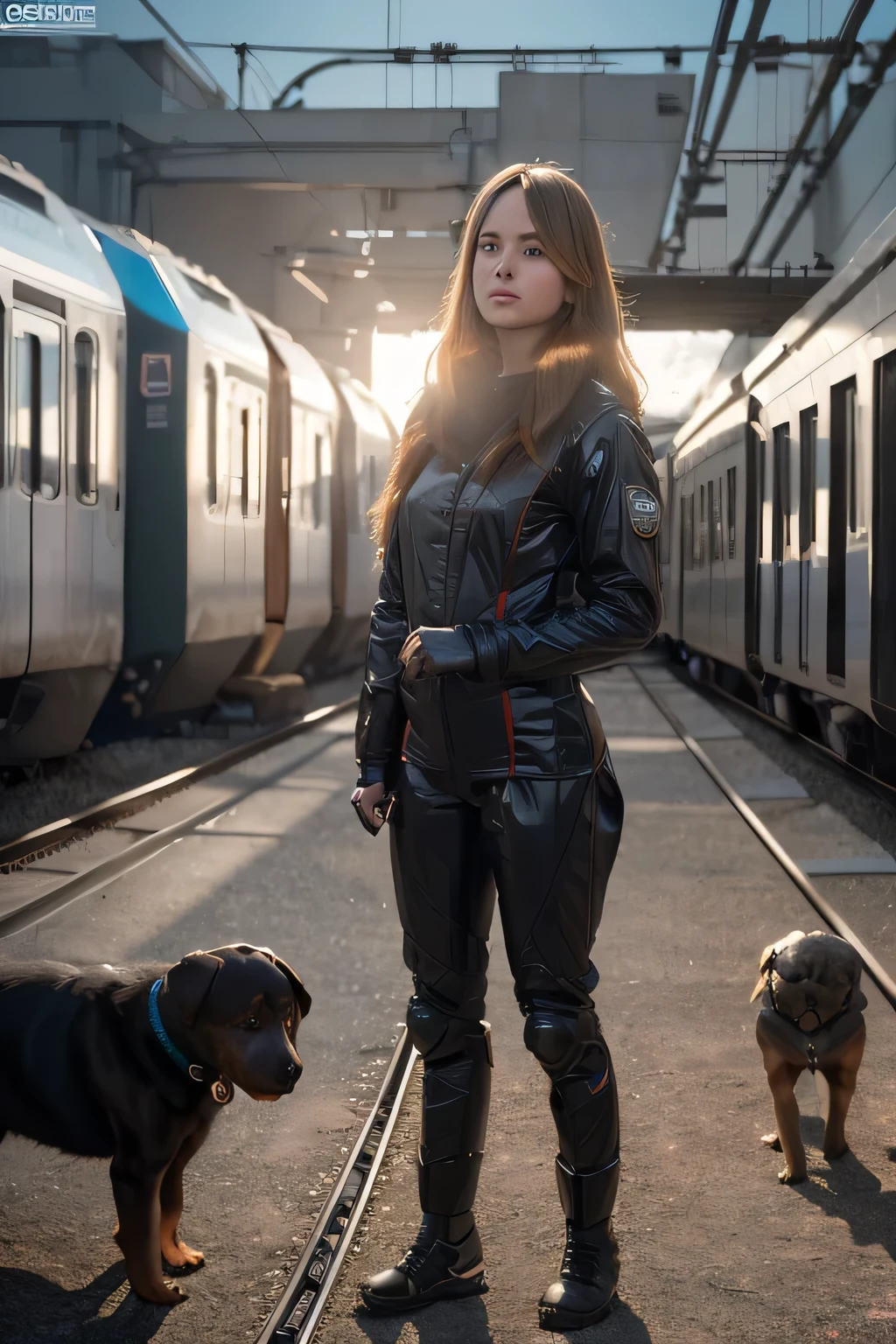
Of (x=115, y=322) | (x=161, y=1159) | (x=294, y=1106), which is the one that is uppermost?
(x=115, y=322)

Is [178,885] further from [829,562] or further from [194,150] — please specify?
[194,150]

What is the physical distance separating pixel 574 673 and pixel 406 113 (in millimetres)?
19311

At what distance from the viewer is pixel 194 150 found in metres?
20.8

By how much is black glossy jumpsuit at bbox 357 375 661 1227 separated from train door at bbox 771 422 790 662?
8.28 metres

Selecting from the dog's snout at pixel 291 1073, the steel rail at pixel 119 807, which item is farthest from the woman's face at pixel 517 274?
the steel rail at pixel 119 807

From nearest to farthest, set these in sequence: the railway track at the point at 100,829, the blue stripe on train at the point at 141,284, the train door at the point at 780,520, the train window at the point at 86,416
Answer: the railway track at the point at 100,829 < the train window at the point at 86,416 < the blue stripe on train at the point at 141,284 < the train door at the point at 780,520

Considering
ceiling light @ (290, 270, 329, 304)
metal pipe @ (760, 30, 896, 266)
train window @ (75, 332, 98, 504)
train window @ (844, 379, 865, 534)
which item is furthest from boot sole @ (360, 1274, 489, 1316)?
ceiling light @ (290, 270, 329, 304)

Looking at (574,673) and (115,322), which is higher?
(115,322)

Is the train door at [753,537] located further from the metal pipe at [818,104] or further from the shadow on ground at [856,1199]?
the shadow on ground at [856,1199]

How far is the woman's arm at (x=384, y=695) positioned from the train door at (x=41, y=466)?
16.4 ft

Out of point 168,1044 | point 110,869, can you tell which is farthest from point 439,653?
point 110,869

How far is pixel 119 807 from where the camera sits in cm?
828

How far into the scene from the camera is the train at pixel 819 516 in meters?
7.34

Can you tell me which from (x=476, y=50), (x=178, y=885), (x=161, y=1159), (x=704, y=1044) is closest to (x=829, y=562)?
(x=178, y=885)
